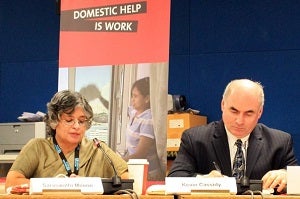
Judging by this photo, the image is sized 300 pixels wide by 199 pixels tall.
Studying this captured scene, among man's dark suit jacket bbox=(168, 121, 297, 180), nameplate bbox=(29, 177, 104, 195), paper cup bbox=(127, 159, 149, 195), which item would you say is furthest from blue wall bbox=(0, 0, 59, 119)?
nameplate bbox=(29, 177, 104, 195)

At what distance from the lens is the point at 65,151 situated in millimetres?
3135

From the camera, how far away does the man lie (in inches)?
115

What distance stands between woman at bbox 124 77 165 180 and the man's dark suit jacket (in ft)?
1.11

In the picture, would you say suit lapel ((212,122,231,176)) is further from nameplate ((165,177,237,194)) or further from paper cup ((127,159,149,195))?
nameplate ((165,177,237,194))

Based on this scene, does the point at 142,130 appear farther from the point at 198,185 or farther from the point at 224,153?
the point at 198,185

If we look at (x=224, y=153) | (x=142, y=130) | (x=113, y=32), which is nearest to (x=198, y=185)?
(x=224, y=153)

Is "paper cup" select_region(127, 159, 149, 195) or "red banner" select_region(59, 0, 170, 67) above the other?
"red banner" select_region(59, 0, 170, 67)

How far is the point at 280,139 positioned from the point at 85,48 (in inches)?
51.0

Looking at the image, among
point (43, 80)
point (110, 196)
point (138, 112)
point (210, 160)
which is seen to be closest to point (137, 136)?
point (138, 112)

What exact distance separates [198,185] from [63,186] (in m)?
0.45

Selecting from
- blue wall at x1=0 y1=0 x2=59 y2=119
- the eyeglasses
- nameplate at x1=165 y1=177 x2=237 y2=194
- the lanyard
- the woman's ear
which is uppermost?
blue wall at x1=0 y1=0 x2=59 y2=119

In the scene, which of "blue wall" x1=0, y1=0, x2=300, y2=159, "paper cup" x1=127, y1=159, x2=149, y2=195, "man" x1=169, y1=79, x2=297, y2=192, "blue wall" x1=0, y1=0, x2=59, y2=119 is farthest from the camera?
"blue wall" x1=0, y1=0, x2=59, y2=119

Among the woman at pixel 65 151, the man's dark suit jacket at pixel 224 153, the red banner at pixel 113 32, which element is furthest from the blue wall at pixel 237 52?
the woman at pixel 65 151

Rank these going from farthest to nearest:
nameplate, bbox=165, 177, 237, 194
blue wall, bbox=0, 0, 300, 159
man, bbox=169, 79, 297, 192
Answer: blue wall, bbox=0, 0, 300, 159 → man, bbox=169, 79, 297, 192 → nameplate, bbox=165, 177, 237, 194
